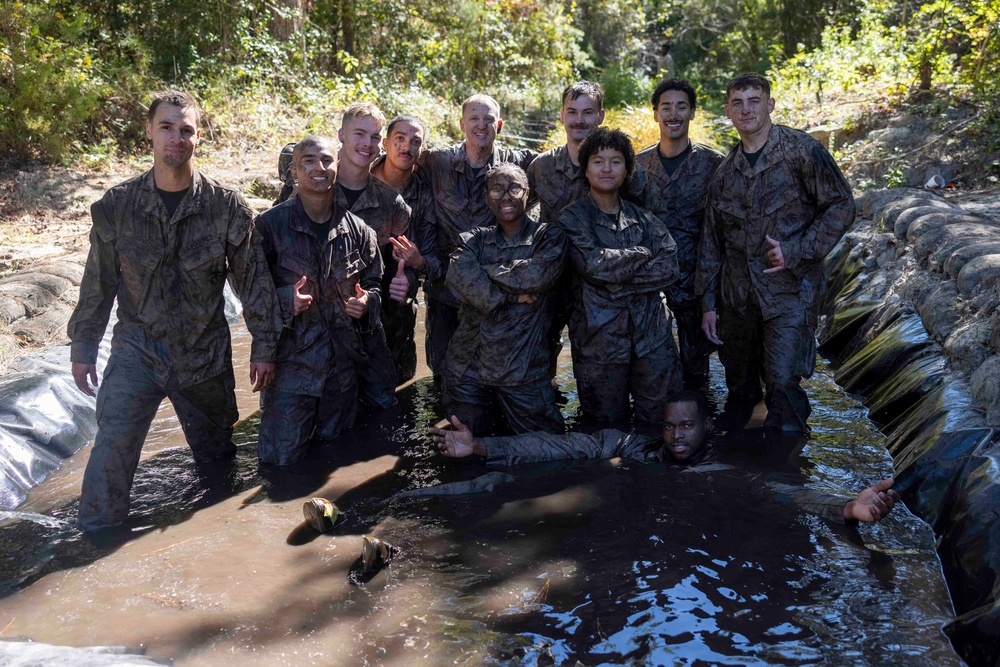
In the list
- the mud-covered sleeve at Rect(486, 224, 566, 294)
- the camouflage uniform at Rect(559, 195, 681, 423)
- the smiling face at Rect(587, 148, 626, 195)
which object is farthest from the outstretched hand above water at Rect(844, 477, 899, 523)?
the smiling face at Rect(587, 148, 626, 195)

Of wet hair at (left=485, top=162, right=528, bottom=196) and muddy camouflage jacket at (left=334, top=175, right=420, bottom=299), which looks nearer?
wet hair at (left=485, top=162, right=528, bottom=196)

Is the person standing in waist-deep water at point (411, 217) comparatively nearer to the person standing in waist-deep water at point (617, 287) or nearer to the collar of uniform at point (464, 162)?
the collar of uniform at point (464, 162)

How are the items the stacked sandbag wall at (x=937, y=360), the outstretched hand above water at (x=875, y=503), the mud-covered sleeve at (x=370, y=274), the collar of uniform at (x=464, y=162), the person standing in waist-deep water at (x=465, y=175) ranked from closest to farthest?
the stacked sandbag wall at (x=937, y=360)
the outstretched hand above water at (x=875, y=503)
the mud-covered sleeve at (x=370, y=274)
the person standing in waist-deep water at (x=465, y=175)
the collar of uniform at (x=464, y=162)

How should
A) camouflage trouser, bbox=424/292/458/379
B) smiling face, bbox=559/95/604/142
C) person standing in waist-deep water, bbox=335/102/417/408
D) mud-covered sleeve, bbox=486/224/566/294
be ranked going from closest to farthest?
1. mud-covered sleeve, bbox=486/224/566/294
2. person standing in waist-deep water, bbox=335/102/417/408
3. smiling face, bbox=559/95/604/142
4. camouflage trouser, bbox=424/292/458/379

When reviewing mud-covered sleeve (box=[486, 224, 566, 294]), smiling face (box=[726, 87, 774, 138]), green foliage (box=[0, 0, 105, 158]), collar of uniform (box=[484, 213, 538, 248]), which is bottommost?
mud-covered sleeve (box=[486, 224, 566, 294])

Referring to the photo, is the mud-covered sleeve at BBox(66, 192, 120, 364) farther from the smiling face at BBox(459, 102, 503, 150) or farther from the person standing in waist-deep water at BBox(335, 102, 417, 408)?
the smiling face at BBox(459, 102, 503, 150)

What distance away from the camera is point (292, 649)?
3.53m

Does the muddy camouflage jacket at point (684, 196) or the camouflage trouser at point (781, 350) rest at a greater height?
the muddy camouflage jacket at point (684, 196)

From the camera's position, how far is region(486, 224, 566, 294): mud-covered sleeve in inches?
206

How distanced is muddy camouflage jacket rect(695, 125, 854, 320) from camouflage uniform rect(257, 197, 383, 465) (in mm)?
2408

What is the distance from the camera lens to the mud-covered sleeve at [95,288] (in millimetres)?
4676

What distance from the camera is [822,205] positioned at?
18.1 feet

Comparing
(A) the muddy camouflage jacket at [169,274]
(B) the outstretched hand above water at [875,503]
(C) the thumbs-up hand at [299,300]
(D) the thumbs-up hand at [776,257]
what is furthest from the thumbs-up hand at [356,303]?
(B) the outstretched hand above water at [875,503]

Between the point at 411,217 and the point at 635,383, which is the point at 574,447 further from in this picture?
the point at 411,217
